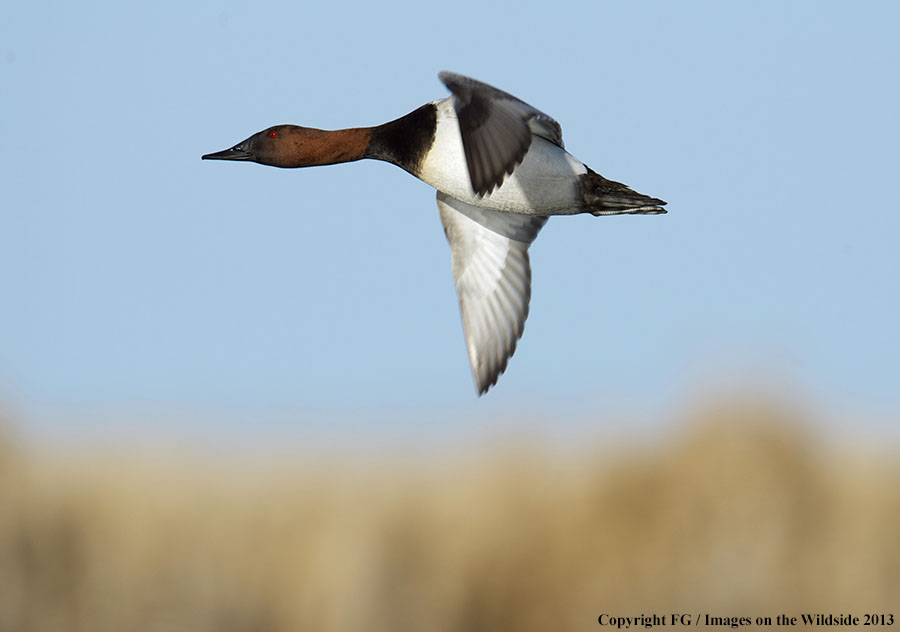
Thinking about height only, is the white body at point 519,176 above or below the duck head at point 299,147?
below

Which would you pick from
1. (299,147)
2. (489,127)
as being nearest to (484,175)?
(489,127)

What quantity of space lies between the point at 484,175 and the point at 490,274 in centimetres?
206

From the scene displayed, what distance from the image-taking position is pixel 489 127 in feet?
17.9

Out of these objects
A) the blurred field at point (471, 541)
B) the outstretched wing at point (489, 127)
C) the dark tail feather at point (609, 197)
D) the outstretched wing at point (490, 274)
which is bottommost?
the blurred field at point (471, 541)

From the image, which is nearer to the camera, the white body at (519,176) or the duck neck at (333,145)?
the white body at (519,176)

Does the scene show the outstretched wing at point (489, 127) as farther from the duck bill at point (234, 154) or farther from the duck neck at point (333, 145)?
the duck bill at point (234, 154)

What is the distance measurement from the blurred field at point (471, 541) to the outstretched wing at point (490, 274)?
3.07 feet

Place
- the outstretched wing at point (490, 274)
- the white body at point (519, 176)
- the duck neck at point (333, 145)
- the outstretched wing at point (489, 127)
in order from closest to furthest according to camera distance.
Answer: the outstretched wing at point (489, 127), the white body at point (519, 176), the duck neck at point (333, 145), the outstretched wing at point (490, 274)

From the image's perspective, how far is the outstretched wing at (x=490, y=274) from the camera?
7.13 meters

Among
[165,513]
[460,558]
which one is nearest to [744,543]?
[460,558]

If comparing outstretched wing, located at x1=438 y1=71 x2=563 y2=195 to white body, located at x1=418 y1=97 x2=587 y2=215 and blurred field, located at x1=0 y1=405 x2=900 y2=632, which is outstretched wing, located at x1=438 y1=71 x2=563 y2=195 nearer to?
white body, located at x1=418 y1=97 x2=587 y2=215

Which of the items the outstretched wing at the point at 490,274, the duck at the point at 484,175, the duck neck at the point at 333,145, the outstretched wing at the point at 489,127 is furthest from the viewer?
the outstretched wing at the point at 490,274

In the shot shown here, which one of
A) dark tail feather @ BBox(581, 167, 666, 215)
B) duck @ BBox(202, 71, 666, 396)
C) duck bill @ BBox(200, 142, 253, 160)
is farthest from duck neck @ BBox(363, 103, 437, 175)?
dark tail feather @ BBox(581, 167, 666, 215)

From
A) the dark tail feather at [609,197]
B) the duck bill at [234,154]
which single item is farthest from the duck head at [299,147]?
the dark tail feather at [609,197]
